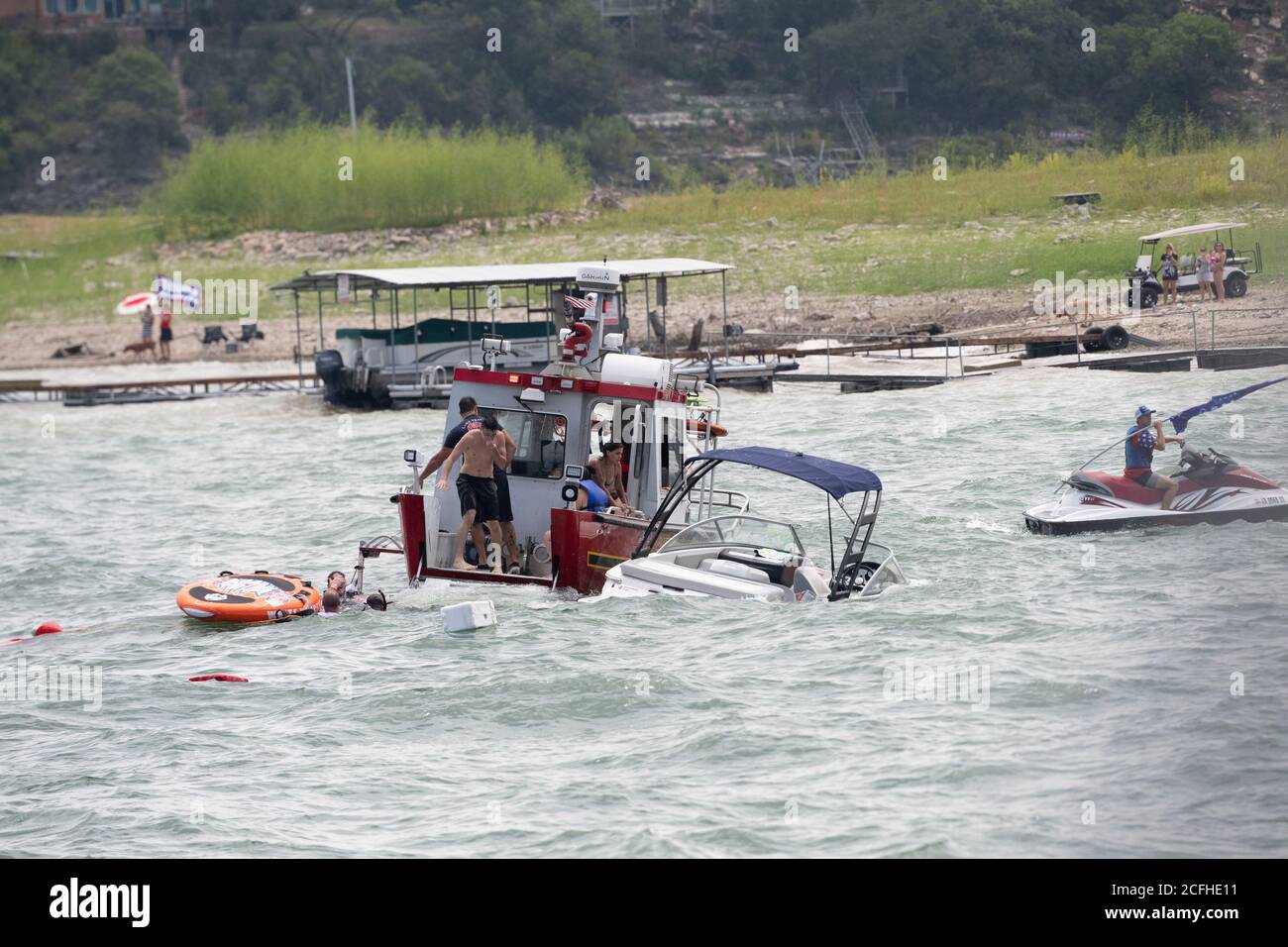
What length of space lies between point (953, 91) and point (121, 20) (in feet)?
131

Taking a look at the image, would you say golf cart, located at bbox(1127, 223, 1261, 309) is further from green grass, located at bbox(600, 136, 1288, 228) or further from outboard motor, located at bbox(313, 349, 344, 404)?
outboard motor, located at bbox(313, 349, 344, 404)

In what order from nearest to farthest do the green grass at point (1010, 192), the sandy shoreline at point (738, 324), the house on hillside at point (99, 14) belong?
the sandy shoreline at point (738, 324) < the green grass at point (1010, 192) < the house on hillside at point (99, 14)

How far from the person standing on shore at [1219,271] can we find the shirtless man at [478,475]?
80.5 feet

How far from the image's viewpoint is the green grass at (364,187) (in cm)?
5759

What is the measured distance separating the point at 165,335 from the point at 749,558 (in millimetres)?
32741

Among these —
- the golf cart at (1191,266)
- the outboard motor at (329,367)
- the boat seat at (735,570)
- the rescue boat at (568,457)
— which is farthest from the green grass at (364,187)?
the boat seat at (735,570)

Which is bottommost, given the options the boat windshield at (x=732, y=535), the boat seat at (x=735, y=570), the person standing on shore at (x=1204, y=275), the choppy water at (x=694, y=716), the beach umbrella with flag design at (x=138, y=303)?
the choppy water at (x=694, y=716)

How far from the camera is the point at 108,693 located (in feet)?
50.2

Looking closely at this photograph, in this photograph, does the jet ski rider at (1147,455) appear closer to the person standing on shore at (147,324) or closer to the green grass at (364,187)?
the person standing on shore at (147,324)

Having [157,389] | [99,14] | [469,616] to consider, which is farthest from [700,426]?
[99,14]

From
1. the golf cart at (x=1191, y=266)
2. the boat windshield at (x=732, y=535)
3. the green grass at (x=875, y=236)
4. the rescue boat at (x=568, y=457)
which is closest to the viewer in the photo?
the boat windshield at (x=732, y=535)

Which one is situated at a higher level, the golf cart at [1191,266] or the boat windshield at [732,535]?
the golf cart at [1191,266]

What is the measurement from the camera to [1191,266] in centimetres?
3950
